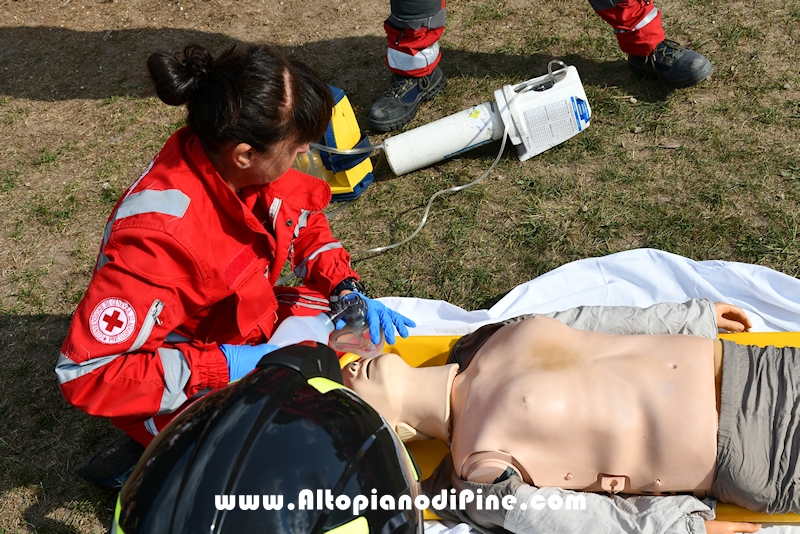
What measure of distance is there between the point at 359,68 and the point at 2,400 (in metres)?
3.20

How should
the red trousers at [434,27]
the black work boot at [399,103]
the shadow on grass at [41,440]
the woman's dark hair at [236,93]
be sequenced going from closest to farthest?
the woman's dark hair at [236,93]
the shadow on grass at [41,440]
the red trousers at [434,27]
the black work boot at [399,103]

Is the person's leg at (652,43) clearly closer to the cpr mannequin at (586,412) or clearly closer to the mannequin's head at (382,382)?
the cpr mannequin at (586,412)

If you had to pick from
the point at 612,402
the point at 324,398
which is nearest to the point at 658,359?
the point at 612,402

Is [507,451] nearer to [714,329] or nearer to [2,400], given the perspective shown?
[714,329]

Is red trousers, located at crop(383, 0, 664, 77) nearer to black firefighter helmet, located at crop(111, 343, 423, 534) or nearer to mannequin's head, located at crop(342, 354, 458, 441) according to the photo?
mannequin's head, located at crop(342, 354, 458, 441)

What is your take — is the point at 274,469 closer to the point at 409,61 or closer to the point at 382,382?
the point at 382,382

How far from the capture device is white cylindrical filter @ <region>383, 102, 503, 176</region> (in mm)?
4012

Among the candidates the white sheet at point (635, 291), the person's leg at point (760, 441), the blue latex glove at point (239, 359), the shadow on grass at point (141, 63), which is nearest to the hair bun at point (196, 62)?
the blue latex glove at point (239, 359)

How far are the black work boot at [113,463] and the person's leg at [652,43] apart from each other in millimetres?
3671

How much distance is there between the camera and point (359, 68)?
4.94 metres

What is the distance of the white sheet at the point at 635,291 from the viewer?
3.12 metres

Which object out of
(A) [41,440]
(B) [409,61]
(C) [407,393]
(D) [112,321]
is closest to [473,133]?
(B) [409,61]

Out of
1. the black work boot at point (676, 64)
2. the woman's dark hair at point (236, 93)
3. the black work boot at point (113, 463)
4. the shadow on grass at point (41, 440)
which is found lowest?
the shadow on grass at point (41, 440)

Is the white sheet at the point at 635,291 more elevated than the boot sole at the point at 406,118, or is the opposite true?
the boot sole at the point at 406,118
